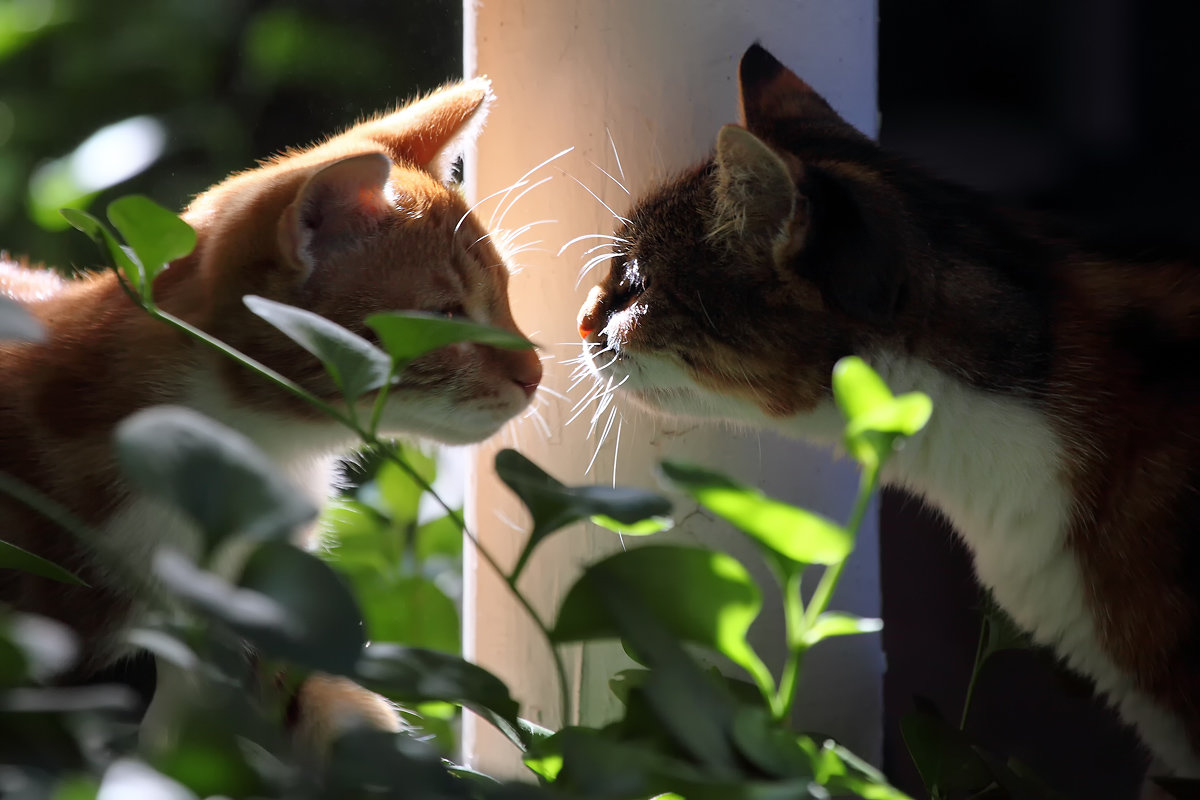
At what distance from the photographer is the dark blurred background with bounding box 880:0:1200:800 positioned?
3.84 feet

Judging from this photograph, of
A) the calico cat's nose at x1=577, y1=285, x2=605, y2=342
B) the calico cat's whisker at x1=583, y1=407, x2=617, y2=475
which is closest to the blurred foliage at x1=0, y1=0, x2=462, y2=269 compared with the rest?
the calico cat's nose at x1=577, y1=285, x2=605, y2=342

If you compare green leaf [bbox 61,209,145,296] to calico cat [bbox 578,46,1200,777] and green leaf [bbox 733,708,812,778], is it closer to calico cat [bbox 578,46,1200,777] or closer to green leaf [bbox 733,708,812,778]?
green leaf [bbox 733,708,812,778]

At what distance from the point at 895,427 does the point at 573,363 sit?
2.39 ft

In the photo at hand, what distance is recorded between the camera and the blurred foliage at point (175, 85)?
122 centimetres

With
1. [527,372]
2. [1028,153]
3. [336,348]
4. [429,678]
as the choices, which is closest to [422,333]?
[336,348]

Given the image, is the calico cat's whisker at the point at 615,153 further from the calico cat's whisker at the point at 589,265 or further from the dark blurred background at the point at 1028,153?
the dark blurred background at the point at 1028,153

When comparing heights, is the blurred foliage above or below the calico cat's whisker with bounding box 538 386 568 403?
above

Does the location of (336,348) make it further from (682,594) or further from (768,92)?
(768,92)

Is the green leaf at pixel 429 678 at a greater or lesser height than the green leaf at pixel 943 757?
greater

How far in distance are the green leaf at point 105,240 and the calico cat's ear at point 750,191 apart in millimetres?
511

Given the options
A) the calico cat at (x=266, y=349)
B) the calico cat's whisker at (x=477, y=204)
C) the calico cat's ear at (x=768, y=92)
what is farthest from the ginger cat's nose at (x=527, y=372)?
the calico cat's ear at (x=768, y=92)

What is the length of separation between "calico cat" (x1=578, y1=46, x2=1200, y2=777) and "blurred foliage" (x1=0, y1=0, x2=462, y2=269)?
0.46m

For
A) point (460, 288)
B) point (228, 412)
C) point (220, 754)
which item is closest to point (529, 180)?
point (460, 288)

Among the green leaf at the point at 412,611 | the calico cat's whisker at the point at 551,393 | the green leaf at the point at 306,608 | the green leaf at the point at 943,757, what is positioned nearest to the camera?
the green leaf at the point at 306,608
